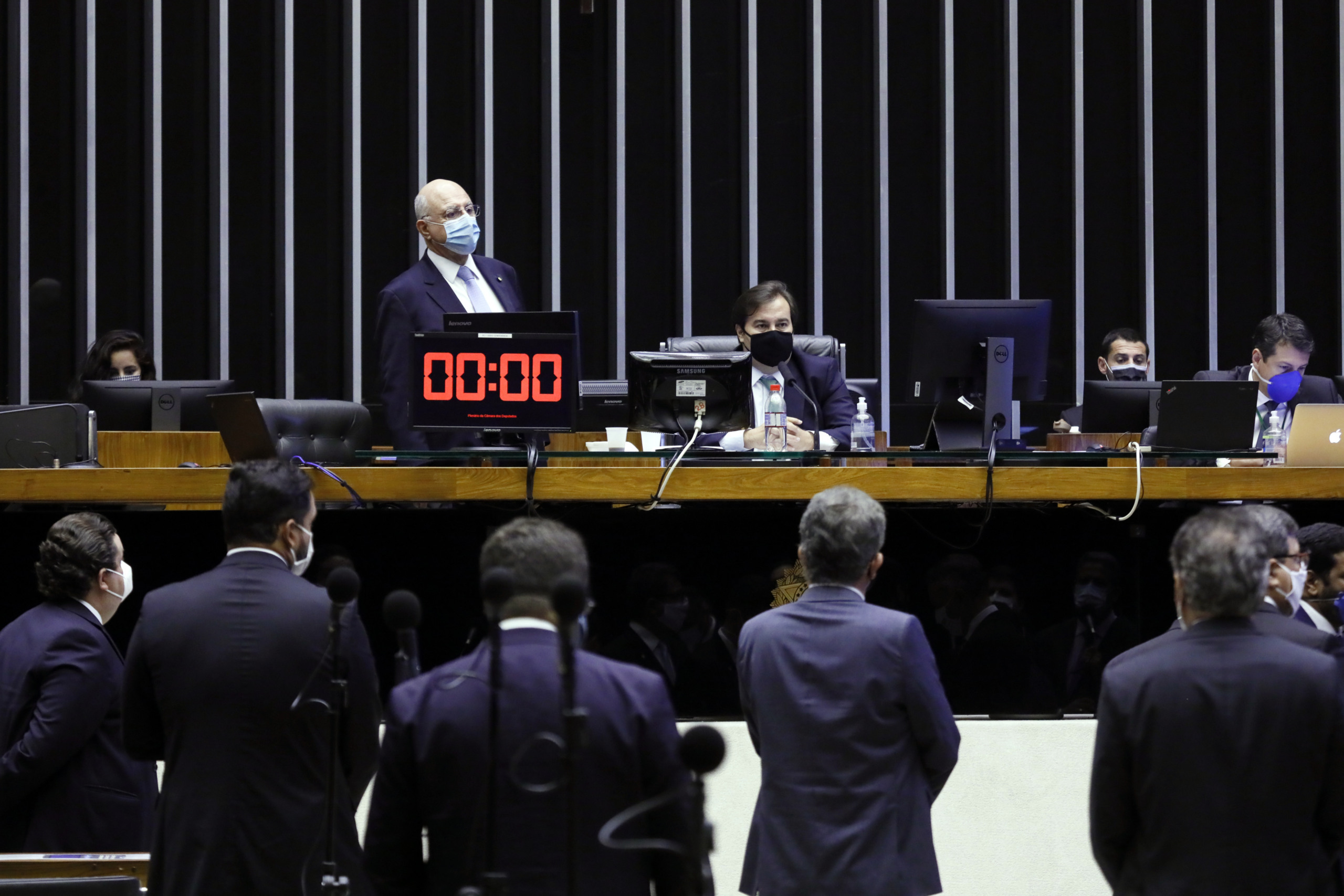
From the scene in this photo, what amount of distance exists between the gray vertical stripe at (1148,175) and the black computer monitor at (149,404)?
447 centimetres

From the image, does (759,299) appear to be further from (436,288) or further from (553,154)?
(553,154)

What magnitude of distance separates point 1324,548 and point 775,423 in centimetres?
151

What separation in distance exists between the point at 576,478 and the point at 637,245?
12.2 ft

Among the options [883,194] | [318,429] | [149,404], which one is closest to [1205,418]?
[318,429]

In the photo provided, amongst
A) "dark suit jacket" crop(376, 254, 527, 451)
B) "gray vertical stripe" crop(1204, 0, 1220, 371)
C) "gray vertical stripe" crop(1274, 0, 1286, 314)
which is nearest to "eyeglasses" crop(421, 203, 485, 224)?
"dark suit jacket" crop(376, 254, 527, 451)

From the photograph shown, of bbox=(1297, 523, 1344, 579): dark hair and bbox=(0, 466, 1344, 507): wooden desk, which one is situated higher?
bbox=(0, 466, 1344, 507): wooden desk

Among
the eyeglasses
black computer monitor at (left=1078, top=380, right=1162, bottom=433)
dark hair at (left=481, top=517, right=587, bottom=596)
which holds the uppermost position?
the eyeglasses

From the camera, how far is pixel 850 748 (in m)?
2.65

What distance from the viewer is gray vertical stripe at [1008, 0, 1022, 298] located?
7102 millimetres

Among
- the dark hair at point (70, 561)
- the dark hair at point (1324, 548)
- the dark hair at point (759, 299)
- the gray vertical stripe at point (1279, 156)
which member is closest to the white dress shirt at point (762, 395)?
the dark hair at point (759, 299)

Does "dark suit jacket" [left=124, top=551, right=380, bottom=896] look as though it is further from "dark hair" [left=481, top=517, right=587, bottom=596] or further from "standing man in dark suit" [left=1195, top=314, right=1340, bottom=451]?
"standing man in dark suit" [left=1195, top=314, right=1340, bottom=451]

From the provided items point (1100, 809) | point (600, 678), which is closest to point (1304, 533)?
point (1100, 809)

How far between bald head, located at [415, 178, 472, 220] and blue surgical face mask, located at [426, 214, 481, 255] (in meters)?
0.03

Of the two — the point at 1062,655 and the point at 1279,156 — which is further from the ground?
the point at 1279,156
